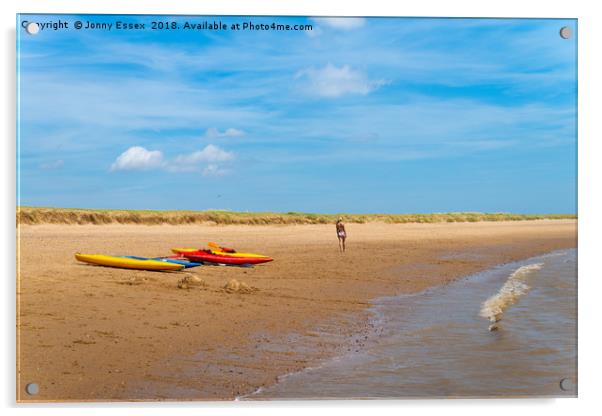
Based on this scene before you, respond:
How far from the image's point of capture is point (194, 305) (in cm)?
595

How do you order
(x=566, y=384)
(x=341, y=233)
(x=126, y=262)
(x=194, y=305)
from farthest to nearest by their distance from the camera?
1. (x=341, y=233)
2. (x=126, y=262)
3. (x=194, y=305)
4. (x=566, y=384)

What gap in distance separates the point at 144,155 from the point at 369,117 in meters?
2.01

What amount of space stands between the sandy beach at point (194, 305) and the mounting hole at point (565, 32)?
1.60m

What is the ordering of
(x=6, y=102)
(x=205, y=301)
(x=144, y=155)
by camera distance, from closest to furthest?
1. (x=6, y=102)
2. (x=144, y=155)
3. (x=205, y=301)

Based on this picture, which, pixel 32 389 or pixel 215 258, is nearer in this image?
pixel 32 389

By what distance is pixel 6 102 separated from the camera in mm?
4918

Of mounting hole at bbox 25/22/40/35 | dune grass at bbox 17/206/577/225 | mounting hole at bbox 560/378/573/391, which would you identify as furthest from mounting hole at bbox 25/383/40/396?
mounting hole at bbox 560/378/573/391

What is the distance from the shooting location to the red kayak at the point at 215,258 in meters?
6.62

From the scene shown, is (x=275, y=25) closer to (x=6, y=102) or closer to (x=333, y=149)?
(x=333, y=149)

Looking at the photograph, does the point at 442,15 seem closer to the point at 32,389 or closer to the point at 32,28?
the point at 32,28

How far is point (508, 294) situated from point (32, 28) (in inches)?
242

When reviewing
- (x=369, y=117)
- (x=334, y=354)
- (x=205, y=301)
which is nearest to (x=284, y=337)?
(x=334, y=354)

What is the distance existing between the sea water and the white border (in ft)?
0.34

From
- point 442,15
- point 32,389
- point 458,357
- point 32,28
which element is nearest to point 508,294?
point 458,357
